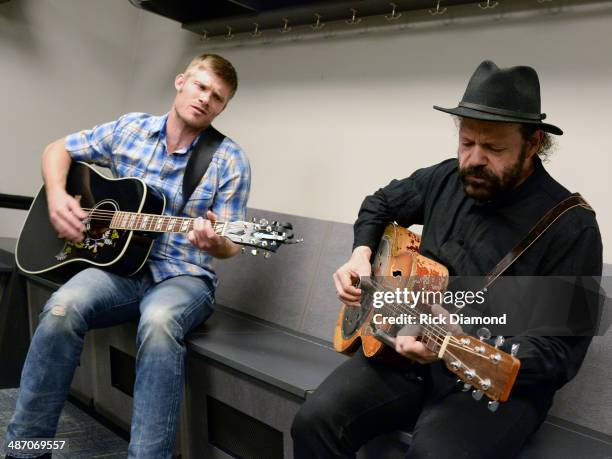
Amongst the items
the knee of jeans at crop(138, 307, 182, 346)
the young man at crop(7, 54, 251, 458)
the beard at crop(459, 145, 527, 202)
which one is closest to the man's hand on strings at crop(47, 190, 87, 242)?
the young man at crop(7, 54, 251, 458)

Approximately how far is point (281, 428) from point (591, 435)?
0.86m

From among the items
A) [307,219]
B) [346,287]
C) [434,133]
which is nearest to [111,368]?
[307,219]

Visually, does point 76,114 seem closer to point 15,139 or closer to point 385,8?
point 15,139

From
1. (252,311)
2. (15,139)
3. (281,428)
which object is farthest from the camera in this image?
(15,139)

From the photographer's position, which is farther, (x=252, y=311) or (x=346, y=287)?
(x=252, y=311)

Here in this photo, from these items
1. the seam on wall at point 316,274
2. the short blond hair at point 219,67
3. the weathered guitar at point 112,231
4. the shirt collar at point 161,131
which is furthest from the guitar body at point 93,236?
the seam on wall at point 316,274

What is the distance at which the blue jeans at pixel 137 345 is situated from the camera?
2.07 metres

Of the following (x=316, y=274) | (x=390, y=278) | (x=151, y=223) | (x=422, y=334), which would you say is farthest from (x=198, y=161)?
(x=422, y=334)

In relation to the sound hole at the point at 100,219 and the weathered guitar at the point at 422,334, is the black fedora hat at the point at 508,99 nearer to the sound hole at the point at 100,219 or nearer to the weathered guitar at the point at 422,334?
the weathered guitar at the point at 422,334

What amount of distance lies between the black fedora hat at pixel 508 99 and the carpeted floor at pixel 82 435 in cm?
179

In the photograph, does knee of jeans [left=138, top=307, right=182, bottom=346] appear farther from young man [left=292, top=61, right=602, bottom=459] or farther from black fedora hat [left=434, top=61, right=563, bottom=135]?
black fedora hat [left=434, top=61, right=563, bottom=135]

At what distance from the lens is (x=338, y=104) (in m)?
3.04

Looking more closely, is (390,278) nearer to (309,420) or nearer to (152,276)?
(309,420)

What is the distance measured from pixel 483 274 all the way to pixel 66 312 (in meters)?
1.33
